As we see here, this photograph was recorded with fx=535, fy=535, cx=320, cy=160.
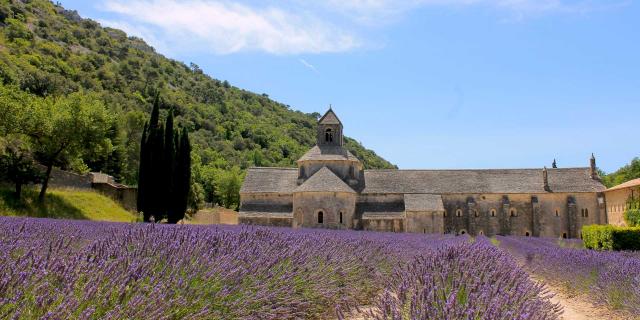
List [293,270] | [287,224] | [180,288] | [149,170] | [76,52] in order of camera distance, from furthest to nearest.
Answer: [76,52], [287,224], [149,170], [293,270], [180,288]

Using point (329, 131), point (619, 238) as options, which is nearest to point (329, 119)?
point (329, 131)

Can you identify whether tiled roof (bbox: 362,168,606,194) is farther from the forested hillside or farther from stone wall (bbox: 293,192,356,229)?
the forested hillside

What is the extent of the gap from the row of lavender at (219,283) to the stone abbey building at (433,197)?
28.7 meters

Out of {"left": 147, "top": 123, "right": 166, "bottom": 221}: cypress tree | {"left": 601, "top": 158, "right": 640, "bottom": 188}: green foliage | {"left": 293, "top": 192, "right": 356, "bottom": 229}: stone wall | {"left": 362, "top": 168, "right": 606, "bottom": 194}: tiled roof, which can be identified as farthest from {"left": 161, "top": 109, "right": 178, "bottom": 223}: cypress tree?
{"left": 601, "top": 158, "right": 640, "bottom": 188}: green foliage

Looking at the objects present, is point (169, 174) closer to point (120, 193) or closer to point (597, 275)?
point (120, 193)

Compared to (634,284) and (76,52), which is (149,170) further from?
(76,52)

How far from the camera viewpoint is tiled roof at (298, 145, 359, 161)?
1555 inches

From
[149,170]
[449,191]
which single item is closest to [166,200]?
[149,170]

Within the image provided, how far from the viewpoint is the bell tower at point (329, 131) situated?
41.4m

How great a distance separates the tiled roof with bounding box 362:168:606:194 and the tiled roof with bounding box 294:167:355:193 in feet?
11.1

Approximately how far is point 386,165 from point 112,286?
108027 mm

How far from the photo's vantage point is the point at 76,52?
82.8 m

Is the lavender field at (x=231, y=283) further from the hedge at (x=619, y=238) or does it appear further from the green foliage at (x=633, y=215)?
the green foliage at (x=633, y=215)

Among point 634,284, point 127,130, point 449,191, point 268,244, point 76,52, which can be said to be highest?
point 76,52
